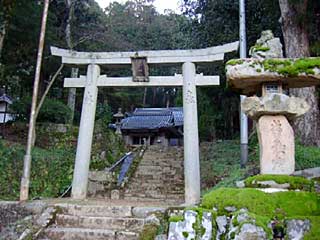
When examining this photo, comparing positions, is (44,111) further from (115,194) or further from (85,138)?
(85,138)

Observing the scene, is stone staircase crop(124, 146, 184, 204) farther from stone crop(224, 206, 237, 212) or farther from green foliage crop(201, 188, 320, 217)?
stone crop(224, 206, 237, 212)

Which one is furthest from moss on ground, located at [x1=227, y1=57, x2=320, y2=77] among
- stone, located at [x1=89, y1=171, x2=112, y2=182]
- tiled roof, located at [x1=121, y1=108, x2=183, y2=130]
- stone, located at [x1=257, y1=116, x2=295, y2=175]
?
tiled roof, located at [x1=121, y1=108, x2=183, y2=130]

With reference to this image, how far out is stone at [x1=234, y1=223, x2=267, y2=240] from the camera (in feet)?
14.3

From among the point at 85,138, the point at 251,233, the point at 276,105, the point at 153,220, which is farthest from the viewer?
the point at 85,138

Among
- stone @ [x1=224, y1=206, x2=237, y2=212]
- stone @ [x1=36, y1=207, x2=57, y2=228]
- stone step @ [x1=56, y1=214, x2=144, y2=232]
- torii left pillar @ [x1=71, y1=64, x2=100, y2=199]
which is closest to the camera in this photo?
stone @ [x1=224, y1=206, x2=237, y2=212]

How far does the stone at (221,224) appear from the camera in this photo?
479 centimetres

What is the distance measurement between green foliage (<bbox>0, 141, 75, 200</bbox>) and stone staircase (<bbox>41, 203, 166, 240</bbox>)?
11.6 feet

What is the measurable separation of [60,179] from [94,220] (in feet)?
17.5

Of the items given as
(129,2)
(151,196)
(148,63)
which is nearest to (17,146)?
(151,196)

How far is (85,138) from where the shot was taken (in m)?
9.32

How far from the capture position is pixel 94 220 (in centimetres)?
697

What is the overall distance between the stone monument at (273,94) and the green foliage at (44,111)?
1162 centimetres

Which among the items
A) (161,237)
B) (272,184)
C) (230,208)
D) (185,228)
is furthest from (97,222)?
(272,184)

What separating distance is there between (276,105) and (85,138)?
4.91 metres
